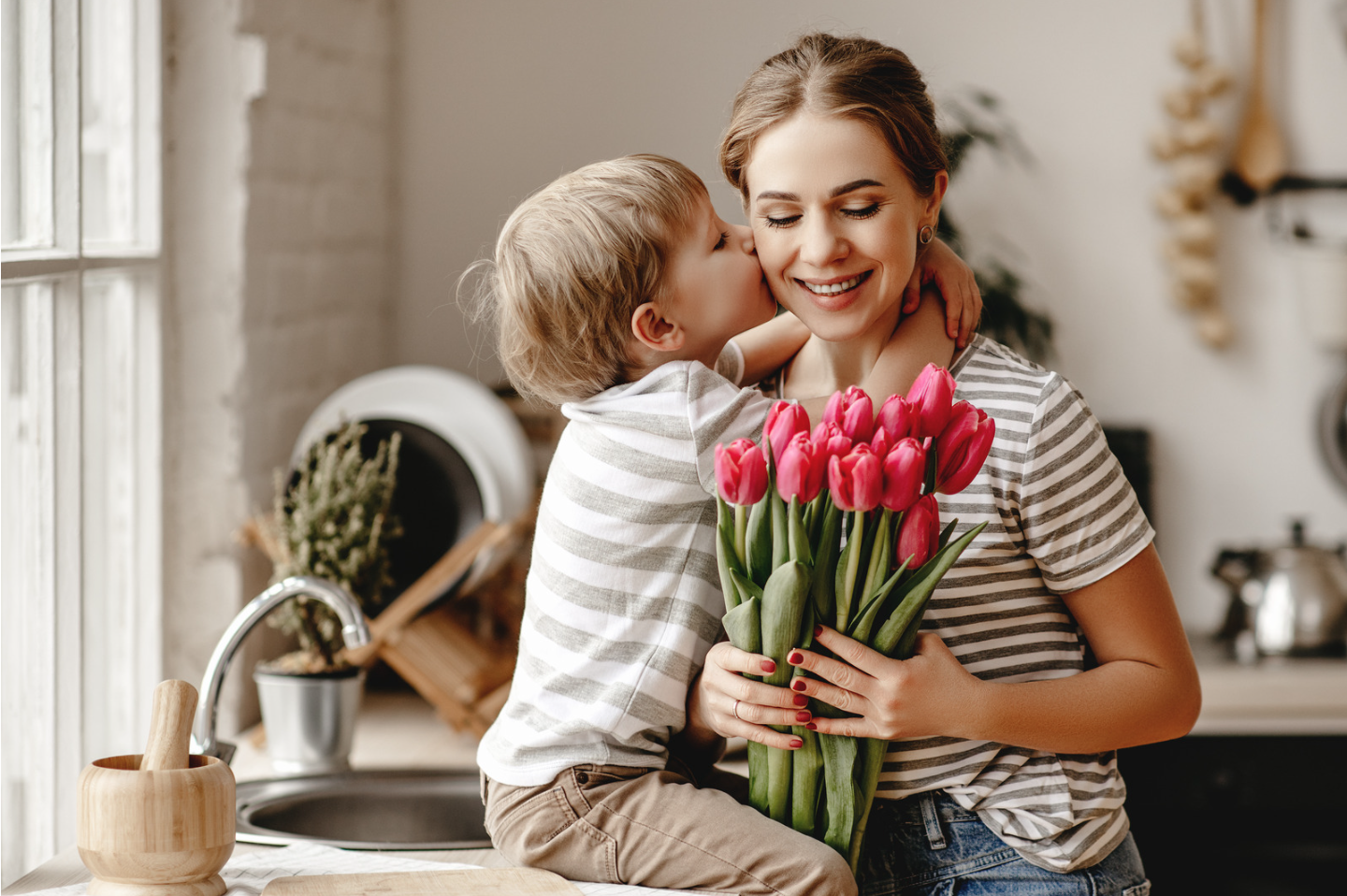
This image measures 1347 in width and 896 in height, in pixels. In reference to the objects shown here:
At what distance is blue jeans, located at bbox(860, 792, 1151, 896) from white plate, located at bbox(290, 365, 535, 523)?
104cm

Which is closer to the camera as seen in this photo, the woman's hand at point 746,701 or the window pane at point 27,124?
the woman's hand at point 746,701

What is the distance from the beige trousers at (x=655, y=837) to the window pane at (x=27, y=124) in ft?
2.89

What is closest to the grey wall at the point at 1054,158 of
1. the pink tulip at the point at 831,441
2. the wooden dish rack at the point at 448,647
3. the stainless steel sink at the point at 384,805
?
the wooden dish rack at the point at 448,647

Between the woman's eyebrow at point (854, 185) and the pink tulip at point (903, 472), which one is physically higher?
the woman's eyebrow at point (854, 185)

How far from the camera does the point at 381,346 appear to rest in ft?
8.61

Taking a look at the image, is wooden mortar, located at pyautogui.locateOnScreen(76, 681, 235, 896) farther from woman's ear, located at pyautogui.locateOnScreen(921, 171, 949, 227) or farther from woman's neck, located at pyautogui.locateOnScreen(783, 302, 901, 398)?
woman's ear, located at pyautogui.locateOnScreen(921, 171, 949, 227)

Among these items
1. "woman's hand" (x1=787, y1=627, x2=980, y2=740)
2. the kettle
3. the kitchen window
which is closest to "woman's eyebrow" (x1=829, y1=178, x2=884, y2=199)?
"woman's hand" (x1=787, y1=627, x2=980, y2=740)

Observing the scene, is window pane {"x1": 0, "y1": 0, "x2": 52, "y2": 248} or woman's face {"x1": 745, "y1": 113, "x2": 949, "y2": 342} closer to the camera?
woman's face {"x1": 745, "y1": 113, "x2": 949, "y2": 342}

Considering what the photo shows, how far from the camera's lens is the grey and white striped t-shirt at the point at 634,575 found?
3.34 ft

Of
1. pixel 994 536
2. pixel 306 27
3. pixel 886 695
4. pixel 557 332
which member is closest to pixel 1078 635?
pixel 994 536

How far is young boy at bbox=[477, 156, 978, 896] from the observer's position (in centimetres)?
101

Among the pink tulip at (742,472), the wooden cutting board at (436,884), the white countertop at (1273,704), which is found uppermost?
the pink tulip at (742,472)

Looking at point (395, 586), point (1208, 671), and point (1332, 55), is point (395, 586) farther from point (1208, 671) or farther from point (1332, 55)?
point (1332, 55)

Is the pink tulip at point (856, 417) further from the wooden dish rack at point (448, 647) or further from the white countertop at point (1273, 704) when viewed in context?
the white countertop at point (1273, 704)
